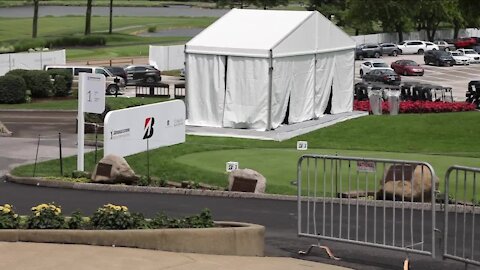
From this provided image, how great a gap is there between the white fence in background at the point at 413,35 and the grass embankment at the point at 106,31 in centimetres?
1566

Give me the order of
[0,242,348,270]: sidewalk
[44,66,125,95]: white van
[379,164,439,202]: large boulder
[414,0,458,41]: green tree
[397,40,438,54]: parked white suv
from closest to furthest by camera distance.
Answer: [0,242,348,270]: sidewalk, [379,164,439,202]: large boulder, [44,66,125,95]: white van, [414,0,458,41]: green tree, [397,40,438,54]: parked white suv

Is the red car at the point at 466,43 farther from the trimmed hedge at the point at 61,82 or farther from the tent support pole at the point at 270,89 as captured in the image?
the tent support pole at the point at 270,89

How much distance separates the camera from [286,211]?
1964 cm

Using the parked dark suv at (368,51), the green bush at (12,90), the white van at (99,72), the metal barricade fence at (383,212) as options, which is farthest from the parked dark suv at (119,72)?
the metal barricade fence at (383,212)

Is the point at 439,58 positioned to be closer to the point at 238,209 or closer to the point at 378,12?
the point at 378,12

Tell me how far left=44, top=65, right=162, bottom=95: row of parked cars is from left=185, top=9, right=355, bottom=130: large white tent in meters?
14.2

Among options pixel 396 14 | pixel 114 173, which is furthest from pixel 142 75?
pixel 114 173

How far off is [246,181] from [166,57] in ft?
170

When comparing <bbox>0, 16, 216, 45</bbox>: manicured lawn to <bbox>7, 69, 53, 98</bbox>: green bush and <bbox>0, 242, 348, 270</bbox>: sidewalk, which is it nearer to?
<bbox>7, 69, 53, 98</bbox>: green bush

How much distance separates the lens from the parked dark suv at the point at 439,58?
7750 cm

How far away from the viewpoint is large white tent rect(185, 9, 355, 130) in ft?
116

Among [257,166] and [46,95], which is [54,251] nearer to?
[257,166]

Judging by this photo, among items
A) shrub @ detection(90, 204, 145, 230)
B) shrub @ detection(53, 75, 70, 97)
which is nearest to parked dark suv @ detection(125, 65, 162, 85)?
shrub @ detection(53, 75, 70, 97)

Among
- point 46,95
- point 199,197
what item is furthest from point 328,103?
point 199,197
